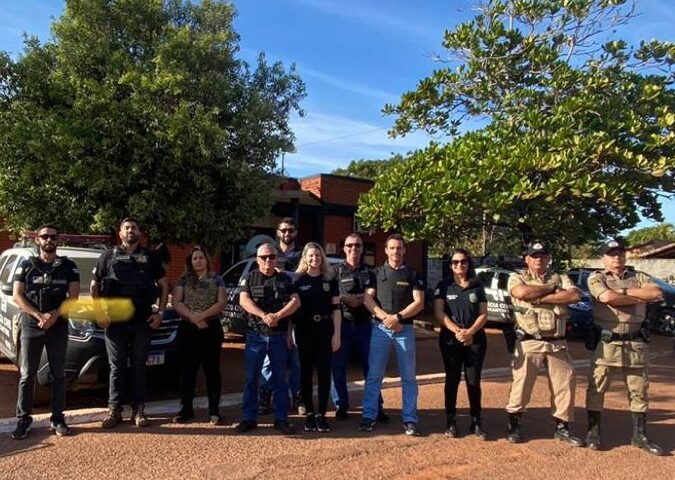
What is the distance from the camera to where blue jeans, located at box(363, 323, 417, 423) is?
582 cm

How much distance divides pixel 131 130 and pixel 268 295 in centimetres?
432

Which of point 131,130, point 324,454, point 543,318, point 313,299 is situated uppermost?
point 131,130

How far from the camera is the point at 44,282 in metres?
5.51

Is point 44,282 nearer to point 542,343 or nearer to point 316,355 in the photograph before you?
point 316,355

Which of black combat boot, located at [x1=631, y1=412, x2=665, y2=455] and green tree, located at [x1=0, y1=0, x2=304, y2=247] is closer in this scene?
black combat boot, located at [x1=631, y1=412, x2=665, y2=455]

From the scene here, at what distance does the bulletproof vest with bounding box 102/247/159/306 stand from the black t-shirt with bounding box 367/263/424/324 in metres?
2.15


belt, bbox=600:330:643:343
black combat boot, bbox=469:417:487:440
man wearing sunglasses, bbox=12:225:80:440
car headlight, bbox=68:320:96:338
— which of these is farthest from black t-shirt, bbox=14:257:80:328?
belt, bbox=600:330:643:343

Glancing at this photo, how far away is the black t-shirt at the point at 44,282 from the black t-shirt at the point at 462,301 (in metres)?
3.45

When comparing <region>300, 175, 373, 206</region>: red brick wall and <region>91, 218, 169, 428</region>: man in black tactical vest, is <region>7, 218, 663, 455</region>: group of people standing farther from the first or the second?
<region>300, 175, 373, 206</region>: red brick wall

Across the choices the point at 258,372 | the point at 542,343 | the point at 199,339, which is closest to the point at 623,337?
the point at 542,343

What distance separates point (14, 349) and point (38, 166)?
298cm

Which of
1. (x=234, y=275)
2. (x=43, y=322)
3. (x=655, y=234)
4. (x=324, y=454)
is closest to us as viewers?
(x=324, y=454)

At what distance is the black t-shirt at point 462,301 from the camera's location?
19.1ft

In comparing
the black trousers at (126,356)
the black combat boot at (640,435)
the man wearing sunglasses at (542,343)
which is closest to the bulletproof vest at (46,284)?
the black trousers at (126,356)
